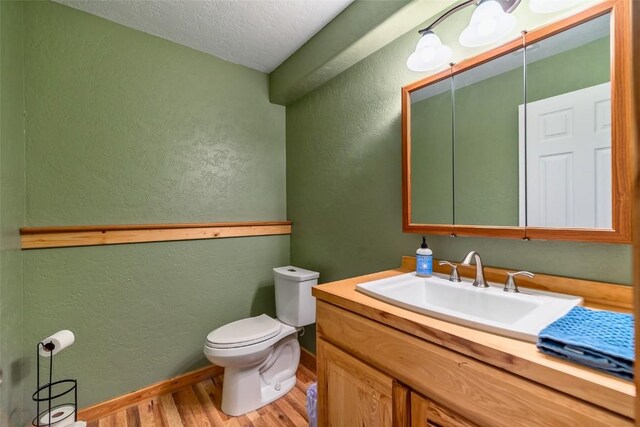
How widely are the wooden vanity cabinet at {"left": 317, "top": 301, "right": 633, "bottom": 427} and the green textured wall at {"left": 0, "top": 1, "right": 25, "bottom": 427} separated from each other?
4.14ft

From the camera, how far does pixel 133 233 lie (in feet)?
5.69

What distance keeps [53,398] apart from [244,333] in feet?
3.25

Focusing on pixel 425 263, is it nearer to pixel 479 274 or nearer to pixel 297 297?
pixel 479 274

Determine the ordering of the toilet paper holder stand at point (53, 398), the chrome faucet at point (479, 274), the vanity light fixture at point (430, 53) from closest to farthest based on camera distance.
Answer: the chrome faucet at point (479, 274), the vanity light fixture at point (430, 53), the toilet paper holder stand at point (53, 398)

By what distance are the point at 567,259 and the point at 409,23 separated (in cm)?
126

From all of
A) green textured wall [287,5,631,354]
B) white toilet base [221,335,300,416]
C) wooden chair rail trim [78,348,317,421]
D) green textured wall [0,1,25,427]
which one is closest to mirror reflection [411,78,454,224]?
green textured wall [287,5,631,354]

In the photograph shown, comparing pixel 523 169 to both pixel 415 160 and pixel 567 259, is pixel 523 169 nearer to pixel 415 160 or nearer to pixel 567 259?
pixel 567 259

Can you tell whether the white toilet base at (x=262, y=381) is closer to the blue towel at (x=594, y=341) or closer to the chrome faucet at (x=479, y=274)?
the chrome faucet at (x=479, y=274)

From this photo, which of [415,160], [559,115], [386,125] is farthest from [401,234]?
[559,115]

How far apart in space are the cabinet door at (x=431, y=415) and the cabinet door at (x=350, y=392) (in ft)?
0.27

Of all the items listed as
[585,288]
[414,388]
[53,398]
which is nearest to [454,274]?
[585,288]

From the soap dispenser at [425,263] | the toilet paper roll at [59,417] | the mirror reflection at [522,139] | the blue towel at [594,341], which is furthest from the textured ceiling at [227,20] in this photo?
the toilet paper roll at [59,417]

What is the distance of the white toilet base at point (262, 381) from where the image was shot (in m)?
1.64

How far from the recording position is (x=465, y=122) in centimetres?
125
